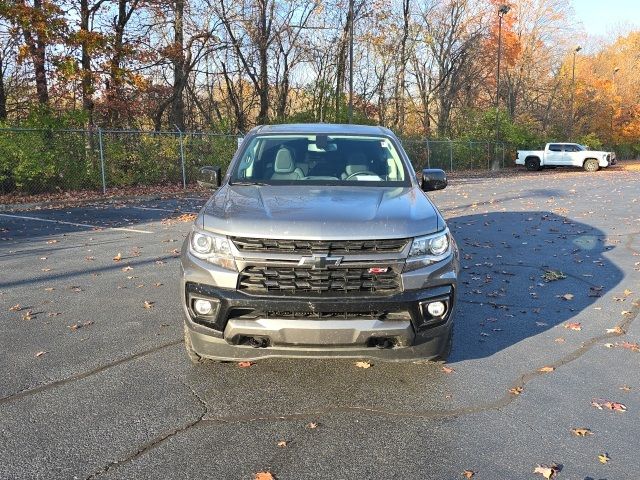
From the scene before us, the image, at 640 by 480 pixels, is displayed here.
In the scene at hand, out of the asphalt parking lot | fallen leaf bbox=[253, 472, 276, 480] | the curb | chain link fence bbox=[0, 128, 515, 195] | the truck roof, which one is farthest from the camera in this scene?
chain link fence bbox=[0, 128, 515, 195]

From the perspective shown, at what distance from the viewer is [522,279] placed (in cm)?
676

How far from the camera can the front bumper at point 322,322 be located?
328 centimetres

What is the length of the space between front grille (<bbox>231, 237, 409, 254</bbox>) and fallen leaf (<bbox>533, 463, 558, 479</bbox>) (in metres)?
1.41

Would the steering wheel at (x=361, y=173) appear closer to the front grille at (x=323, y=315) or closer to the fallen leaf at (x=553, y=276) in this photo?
the front grille at (x=323, y=315)

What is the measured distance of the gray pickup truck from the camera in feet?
10.8

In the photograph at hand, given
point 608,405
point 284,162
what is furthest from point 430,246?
point 284,162

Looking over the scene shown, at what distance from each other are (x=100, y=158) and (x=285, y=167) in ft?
45.2

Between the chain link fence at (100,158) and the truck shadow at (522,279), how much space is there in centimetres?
1163

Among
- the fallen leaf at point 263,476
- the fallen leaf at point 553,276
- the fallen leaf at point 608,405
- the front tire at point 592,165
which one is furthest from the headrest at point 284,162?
the front tire at point 592,165

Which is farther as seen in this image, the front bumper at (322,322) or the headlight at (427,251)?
the headlight at (427,251)

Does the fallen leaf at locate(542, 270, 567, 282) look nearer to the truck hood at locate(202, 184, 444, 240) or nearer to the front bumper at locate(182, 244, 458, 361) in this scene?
the truck hood at locate(202, 184, 444, 240)

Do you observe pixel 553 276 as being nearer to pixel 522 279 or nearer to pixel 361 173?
pixel 522 279

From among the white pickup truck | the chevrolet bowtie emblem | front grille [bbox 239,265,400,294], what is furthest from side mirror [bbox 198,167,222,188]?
the white pickup truck

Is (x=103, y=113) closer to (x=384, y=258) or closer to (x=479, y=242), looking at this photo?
(x=479, y=242)
